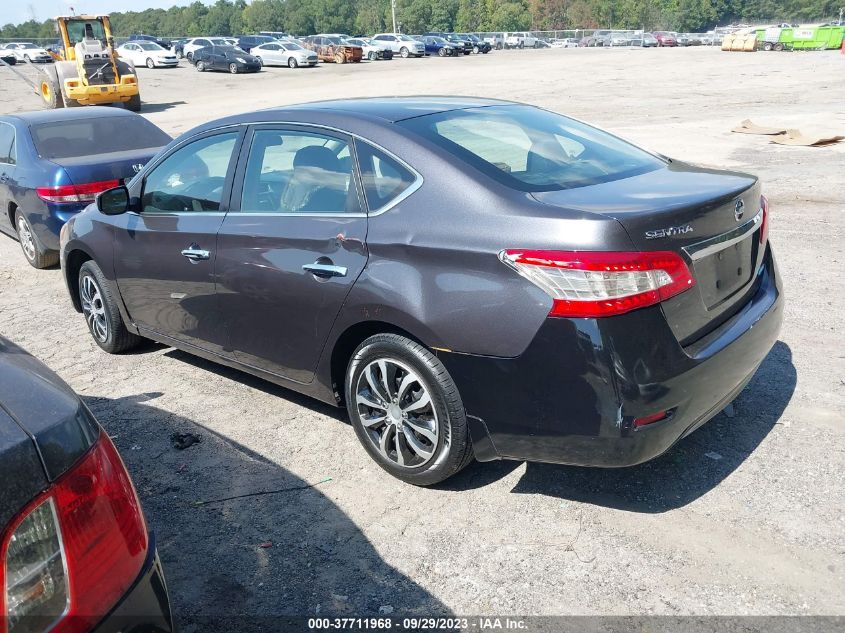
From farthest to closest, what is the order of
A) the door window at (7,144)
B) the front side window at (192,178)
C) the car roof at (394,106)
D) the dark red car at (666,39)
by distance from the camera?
the dark red car at (666,39) → the door window at (7,144) → the front side window at (192,178) → the car roof at (394,106)

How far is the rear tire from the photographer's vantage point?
8065 mm

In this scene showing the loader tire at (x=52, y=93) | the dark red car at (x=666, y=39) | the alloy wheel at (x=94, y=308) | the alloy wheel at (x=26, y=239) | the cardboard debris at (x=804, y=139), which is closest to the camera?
the alloy wheel at (x=94, y=308)

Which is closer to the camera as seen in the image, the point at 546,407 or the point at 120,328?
the point at 546,407

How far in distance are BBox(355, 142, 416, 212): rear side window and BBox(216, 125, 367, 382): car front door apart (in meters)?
0.06

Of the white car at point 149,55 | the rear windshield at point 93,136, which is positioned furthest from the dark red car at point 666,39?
the rear windshield at point 93,136

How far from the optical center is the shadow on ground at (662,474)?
356cm

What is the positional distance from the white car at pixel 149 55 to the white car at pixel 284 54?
5.07 meters

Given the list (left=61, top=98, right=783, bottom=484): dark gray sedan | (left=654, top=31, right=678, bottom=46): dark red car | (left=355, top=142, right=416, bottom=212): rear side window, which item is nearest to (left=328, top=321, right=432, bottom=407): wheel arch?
(left=61, top=98, right=783, bottom=484): dark gray sedan

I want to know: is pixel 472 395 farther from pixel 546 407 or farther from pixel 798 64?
pixel 798 64

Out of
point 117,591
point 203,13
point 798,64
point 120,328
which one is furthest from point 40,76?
point 203,13

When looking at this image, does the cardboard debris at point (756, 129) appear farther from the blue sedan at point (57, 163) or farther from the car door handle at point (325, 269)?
the car door handle at point (325, 269)

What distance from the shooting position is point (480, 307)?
3.15 meters

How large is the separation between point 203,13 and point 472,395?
156323 millimetres

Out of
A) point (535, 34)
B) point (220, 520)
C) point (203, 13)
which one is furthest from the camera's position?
point (203, 13)
